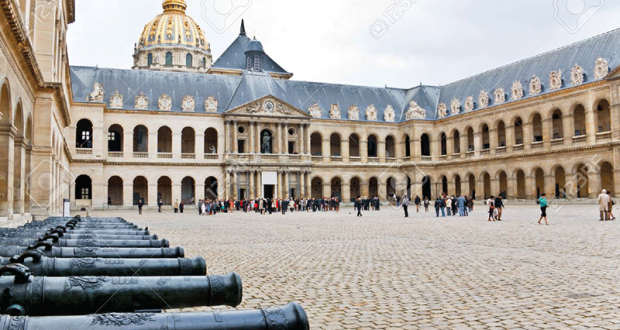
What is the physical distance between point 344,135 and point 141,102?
860 inches

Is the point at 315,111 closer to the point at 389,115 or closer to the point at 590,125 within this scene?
the point at 389,115

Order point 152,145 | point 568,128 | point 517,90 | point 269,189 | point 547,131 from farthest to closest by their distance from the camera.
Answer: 1. point 269,189
2. point 152,145
3. point 517,90
4. point 547,131
5. point 568,128

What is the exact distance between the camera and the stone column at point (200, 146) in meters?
57.7

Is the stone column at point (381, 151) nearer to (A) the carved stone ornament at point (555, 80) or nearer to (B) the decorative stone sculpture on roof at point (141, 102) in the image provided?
(A) the carved stone ornament at point (555, 80)

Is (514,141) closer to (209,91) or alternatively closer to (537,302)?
(209,91)

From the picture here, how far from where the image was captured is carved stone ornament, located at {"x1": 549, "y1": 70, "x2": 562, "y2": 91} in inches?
1916

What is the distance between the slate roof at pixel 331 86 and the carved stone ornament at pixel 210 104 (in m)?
0.60

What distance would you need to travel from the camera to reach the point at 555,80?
161 feet

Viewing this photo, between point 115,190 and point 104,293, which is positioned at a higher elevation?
point 115,190

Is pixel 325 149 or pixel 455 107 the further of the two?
pixel 325 149

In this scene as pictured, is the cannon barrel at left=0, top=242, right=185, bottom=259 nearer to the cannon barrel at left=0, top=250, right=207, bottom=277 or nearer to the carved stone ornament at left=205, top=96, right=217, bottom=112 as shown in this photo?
the cannon barrel at left=0, top=250, right=207, bottom=277

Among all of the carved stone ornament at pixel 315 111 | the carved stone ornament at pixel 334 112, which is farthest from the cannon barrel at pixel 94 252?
the carved stone ornament at pixel 334 112

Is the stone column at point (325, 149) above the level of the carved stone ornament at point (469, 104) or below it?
below

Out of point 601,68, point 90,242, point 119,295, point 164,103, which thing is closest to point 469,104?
point 601,68
